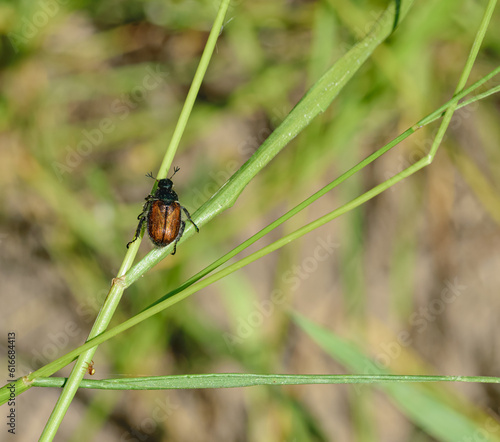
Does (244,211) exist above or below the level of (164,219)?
above

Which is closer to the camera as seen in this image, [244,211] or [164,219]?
[164,219]

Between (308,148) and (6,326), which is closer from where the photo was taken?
(308,148)

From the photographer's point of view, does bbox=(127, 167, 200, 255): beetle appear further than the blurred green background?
No

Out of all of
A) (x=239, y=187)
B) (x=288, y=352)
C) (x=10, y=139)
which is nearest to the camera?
(x=239, y=187)

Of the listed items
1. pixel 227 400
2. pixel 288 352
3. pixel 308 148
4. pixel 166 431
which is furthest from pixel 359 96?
pixel 166 431

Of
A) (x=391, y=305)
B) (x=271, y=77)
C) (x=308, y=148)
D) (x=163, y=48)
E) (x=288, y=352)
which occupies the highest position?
(x=163, y=48)

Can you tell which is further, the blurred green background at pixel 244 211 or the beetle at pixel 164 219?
the blurred green background at pixel 244 211

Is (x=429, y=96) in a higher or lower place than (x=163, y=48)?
lower

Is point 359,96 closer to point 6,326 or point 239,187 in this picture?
point 239,187
